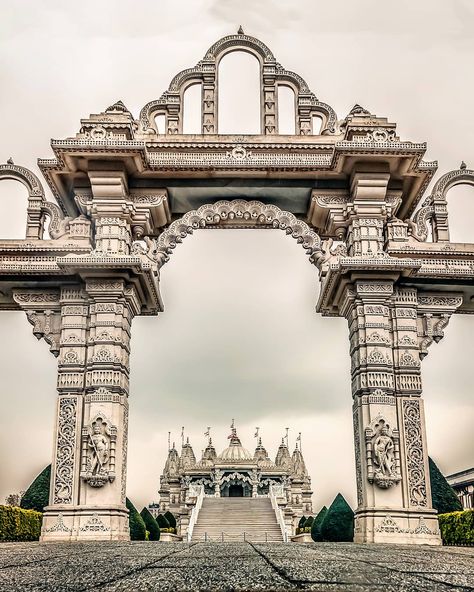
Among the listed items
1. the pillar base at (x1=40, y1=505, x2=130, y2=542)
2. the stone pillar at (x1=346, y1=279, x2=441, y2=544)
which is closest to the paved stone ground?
the pillar base at (x1=40, y1=505, x2=130, y2=542)

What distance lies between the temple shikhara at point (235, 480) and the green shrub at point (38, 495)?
17639 mm

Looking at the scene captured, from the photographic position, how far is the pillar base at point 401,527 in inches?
394

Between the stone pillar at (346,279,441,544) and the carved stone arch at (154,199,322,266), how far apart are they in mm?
1213

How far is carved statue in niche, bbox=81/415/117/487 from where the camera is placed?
1022 cm

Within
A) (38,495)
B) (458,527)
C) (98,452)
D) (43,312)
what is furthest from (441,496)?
(43,312)

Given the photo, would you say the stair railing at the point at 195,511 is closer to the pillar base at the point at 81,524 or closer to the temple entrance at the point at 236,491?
the temple entrance at the point at 236,491

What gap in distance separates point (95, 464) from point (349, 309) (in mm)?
4911

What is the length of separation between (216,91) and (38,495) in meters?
9.53

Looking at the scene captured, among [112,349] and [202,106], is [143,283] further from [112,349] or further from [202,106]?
[202,106]

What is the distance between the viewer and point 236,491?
135ft

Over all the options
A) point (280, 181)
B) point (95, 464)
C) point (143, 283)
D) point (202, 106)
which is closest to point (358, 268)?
point (280, 181)

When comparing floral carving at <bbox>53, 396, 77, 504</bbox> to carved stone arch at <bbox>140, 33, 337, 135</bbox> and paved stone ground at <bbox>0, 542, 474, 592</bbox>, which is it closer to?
carved stone arch at <bbox>140, 33, 337, 135</bbox>

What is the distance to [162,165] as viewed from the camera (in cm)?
1171

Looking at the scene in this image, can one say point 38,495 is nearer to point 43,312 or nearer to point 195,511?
point 43,312
